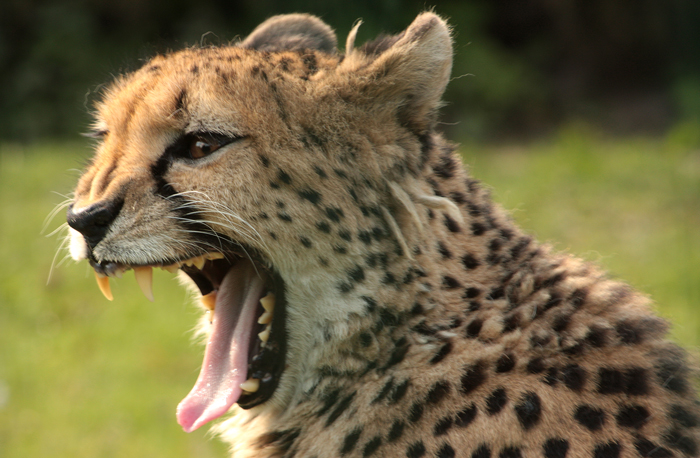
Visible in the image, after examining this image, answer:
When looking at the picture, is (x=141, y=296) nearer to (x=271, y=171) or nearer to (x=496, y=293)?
(x=271, y=171)

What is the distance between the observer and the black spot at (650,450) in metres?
1.85

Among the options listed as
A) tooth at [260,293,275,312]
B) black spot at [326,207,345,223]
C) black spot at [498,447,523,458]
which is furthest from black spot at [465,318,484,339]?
tooth at [260,293,275,312]

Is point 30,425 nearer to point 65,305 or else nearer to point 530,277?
point 65,305

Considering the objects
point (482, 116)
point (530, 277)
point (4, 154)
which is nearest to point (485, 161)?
point (482, 116)

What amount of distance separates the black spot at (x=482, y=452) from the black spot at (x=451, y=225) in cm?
60

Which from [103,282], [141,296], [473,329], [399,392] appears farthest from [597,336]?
[141,296]

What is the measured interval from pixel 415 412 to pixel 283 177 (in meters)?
0.72

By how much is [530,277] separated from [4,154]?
25.6 feet

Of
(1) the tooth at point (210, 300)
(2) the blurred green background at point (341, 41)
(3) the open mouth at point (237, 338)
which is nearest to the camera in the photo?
(3) the open mouth at point (237, 338)

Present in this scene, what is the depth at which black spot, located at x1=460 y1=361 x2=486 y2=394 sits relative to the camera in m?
1.98

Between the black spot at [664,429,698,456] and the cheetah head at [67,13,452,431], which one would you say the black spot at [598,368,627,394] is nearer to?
the black spot at [664,429,698,456]

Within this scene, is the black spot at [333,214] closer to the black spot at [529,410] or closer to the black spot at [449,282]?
the black spot at [449,282]

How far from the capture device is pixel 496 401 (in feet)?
6.35

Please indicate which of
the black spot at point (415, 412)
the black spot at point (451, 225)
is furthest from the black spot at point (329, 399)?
Answer: the black spot at point (451, 225)
